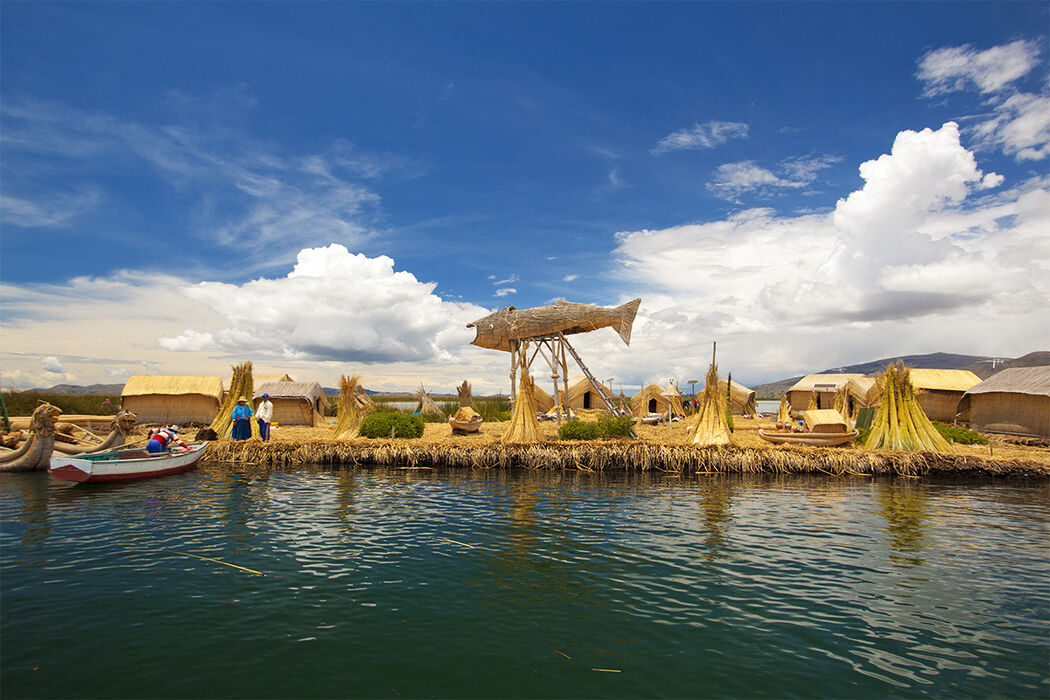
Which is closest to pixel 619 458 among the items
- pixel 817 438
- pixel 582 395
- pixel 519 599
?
pixel 817 438

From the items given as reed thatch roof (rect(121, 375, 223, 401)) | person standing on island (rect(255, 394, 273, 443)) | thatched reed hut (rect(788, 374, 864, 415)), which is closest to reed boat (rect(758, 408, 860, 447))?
person standing on island (rect(255, 394, 273, 443))

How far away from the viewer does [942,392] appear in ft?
108

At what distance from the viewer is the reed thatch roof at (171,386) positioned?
91.1ft

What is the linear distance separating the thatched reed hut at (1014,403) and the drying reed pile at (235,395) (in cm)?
3269

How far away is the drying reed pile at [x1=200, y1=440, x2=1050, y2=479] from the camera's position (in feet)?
53.9

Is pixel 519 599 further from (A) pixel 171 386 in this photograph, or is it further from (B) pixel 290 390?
(A) pixel 171 386

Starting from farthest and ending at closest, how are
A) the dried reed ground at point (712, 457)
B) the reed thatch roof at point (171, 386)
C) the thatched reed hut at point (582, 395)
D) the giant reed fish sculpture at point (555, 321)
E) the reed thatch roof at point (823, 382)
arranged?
the thatched reed hut at point (582, 395) < the reed thatch roof at point (823, 382) < the reed thatch roof at point (171, 386) < the giant reed fish sculpture at point (555, 321) < the dried reed ground at point (712, 457)

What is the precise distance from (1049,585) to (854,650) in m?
4.31

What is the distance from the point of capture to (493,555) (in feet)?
27.7

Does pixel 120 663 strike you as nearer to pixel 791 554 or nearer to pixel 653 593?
pixel 653 593

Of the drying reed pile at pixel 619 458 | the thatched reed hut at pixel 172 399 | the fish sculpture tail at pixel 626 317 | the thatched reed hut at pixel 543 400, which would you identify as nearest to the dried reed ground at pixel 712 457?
the drying reed pile at pixel 619 458

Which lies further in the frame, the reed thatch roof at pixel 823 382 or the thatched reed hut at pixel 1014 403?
the reed thatch roof at pixel 823 382

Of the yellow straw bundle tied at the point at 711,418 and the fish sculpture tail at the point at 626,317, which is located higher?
the fish sculpture tail at the point at 626,317

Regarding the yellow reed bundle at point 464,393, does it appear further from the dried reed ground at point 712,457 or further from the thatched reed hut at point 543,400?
the dried reed ground at point 712,457
